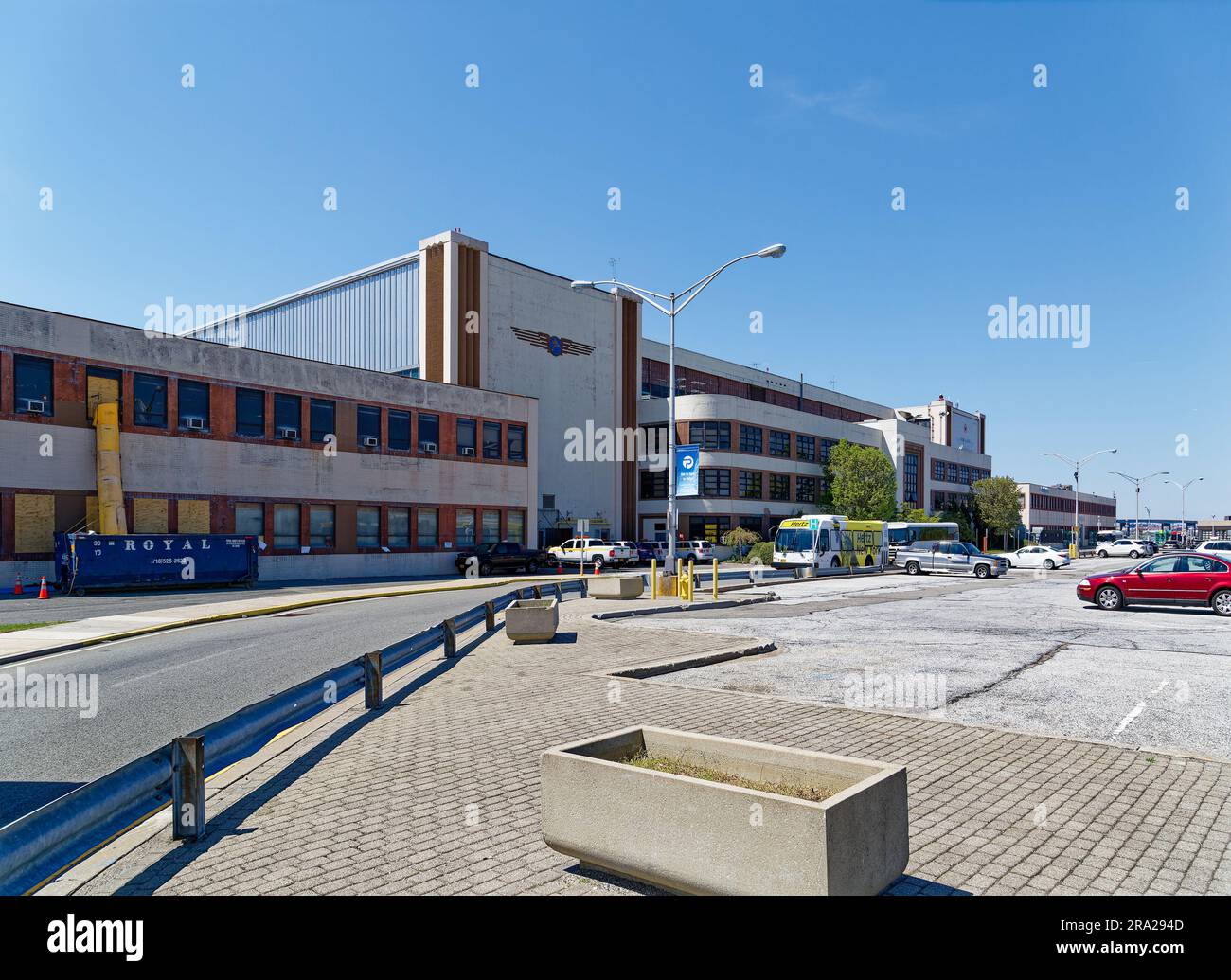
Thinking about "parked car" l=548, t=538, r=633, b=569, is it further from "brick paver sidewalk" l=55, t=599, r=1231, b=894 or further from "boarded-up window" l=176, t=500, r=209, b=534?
"brick paver sidewalk" l=55, t=599, r=1231, b=894

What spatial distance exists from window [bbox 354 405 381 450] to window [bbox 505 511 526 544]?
1009 centimetres

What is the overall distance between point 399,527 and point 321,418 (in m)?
6.95

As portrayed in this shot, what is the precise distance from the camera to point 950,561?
47.1m

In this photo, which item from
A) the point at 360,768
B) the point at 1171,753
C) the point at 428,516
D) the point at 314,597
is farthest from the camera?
the point at 428,516

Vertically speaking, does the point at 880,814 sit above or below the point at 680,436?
below

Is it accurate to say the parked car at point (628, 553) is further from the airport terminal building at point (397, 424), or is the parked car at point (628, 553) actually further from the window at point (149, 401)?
the window at point (149, 401)

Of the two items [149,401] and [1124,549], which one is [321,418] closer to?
[149,401]

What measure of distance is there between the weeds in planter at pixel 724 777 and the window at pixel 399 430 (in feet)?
133

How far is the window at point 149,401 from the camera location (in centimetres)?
3425

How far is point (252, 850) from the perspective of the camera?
5406mm

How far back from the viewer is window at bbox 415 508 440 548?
45.0 meters
